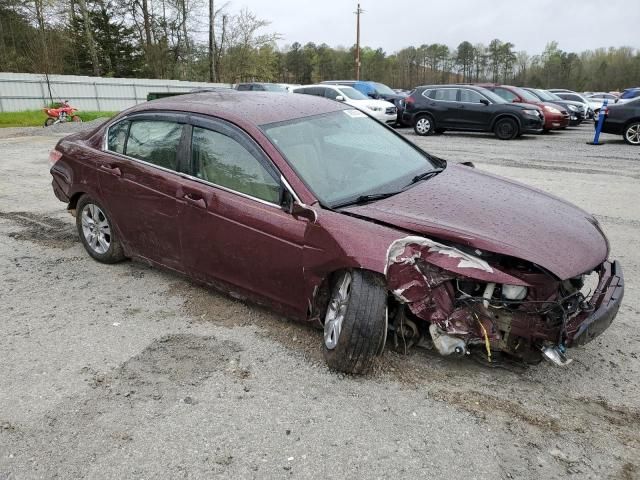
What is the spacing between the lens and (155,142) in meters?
4.21

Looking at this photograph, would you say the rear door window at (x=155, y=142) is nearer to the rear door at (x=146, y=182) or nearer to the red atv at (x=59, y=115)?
the rear door at (x=146, y=182)

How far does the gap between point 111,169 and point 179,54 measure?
137 ft

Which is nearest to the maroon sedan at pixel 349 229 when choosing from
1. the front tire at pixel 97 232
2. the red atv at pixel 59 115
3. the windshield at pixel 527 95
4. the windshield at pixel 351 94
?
the front tire at pixel 97 232

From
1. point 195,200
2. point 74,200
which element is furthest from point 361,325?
point 74,200

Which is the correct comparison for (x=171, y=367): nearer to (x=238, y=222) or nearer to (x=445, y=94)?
(x=238, y=222)

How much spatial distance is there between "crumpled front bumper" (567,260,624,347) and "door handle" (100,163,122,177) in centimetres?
360

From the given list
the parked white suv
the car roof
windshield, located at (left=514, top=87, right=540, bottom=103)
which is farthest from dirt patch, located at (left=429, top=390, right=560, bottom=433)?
windshield, located at (left=514, top=87, right=540, bottom=103)

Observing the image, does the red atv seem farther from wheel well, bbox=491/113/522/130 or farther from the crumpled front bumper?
the crumpled front bumper

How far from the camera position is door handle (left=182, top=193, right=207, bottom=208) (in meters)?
3.69

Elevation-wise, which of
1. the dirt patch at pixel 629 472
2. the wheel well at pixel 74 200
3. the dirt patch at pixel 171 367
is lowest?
the dirt patch at pixel 171 367

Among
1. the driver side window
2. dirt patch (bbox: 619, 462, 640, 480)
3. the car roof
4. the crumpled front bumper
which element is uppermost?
the car roof

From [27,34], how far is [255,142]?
115ft

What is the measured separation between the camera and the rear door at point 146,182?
3980 mm

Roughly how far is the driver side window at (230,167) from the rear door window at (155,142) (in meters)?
0.23
